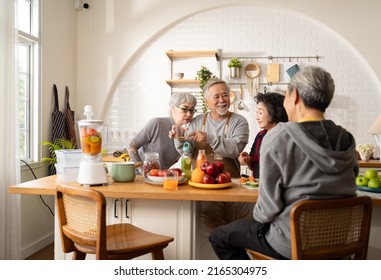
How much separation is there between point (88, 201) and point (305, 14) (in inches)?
168

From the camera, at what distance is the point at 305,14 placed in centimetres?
513

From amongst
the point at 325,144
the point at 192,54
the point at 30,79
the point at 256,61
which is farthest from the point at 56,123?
the point at 325,144

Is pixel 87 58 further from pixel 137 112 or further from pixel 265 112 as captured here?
pixel 265 112

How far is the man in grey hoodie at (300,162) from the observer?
167cm

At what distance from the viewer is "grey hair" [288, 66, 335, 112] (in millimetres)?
1787

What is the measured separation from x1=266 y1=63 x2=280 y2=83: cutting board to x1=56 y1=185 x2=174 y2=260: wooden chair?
11.7ft

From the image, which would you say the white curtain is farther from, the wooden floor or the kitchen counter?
the kitchen counter

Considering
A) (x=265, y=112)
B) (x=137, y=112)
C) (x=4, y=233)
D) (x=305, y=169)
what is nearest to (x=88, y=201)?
(x=305, y=169)

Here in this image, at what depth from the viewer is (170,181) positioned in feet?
7.63

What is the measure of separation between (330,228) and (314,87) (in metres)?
0.62

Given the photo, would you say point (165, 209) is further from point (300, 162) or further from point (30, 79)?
point (30, 79)

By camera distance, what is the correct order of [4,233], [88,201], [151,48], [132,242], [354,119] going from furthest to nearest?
[151,48]
[354,119]
[4,233]
[132,242]
[88,201]

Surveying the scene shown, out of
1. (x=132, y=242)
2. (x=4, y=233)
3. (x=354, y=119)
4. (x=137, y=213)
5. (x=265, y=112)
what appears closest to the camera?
(x=132, y=242)

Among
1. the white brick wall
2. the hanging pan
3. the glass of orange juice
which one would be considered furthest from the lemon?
the hanging pan
